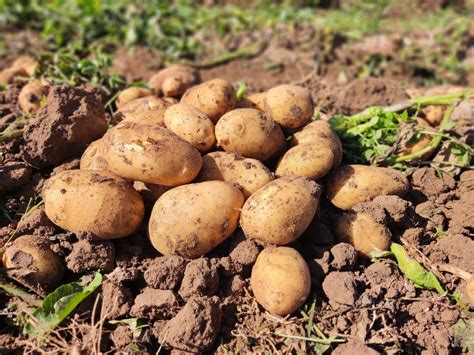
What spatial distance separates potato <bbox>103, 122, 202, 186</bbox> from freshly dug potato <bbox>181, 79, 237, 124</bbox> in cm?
38

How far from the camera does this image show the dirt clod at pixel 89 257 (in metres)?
1.99

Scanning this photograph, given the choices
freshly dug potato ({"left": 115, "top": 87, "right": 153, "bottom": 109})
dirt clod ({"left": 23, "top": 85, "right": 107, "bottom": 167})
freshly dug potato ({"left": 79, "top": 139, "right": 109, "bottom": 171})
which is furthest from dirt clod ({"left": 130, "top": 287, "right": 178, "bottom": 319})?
freshly dug potato ({"left": 115, "top": 87, "right": 153, "bottom": 109})

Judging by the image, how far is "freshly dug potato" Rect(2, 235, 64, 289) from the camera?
1.89 meters

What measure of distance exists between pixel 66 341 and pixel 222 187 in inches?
37.7

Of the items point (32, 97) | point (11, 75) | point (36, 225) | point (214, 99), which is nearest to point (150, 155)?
point (214, 99)

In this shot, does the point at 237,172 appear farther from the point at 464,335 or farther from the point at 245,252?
the point at 464,335

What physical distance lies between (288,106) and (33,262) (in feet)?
5.15

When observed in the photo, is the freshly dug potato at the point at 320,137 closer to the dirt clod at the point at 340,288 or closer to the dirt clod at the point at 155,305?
the dirt clod at the point at 340,288

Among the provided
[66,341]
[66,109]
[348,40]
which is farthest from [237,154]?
[348,40]

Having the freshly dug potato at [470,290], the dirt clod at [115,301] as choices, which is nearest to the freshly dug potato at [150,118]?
the dirt clod at [115,301]

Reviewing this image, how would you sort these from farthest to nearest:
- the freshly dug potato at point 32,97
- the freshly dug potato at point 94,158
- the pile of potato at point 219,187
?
1. the freshly dug potato at point 32,97
2. the freshly dug potato at point 94,158
3. the pile of potato at point 219,187

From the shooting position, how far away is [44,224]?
2.16 meters

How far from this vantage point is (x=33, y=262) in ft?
6.29

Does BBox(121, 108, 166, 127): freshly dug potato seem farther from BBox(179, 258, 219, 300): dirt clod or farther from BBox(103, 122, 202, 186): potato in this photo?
BBox(179, 258, 219, 300): dirt clod
